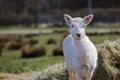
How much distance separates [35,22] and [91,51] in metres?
44.9

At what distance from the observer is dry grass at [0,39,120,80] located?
11.8m

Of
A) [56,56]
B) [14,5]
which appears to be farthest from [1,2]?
[56,56]

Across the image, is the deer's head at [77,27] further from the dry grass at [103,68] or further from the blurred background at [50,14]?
the blurred background at [50,14]

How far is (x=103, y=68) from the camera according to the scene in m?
11.8

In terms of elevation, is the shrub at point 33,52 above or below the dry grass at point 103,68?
below

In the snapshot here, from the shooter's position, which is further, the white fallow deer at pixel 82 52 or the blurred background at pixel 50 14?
the blurred background at pixel 50 14

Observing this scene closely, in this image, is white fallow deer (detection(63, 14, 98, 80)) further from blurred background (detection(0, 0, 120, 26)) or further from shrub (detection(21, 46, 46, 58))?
blurred background (detection(0, 0, 120, 26))

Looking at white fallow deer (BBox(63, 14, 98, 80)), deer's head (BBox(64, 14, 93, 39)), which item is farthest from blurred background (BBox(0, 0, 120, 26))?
deer's head (BBox(64, 14, 93, 39))

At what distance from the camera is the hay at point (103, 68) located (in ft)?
38.7

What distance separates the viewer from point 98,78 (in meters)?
11.8

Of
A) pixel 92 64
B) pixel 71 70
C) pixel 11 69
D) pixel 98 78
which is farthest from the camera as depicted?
pixel 11 69

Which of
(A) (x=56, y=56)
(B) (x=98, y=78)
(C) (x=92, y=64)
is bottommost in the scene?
(A) (x=56, y=56)

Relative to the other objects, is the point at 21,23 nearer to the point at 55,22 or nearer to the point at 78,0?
the point at 55,22

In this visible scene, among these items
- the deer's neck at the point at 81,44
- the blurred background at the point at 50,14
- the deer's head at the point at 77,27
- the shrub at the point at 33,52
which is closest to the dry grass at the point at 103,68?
the deer's neck at the point at 81,44
